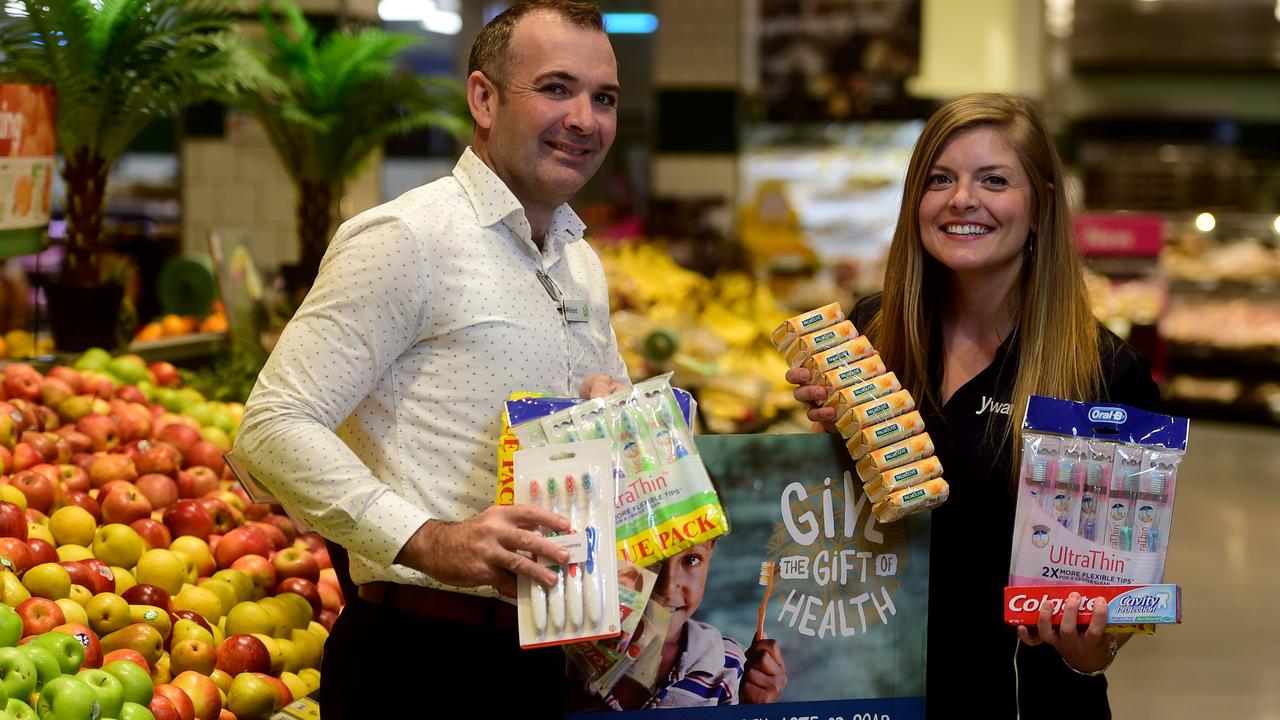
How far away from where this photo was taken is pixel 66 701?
2.12 m

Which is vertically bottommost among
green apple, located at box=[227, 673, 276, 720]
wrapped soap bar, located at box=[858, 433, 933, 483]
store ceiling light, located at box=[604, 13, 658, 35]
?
green apple, located at box=[227, 673, 276, 720]

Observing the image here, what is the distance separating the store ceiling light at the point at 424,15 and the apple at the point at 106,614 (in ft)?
34.6

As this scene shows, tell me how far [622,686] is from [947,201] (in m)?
1.02

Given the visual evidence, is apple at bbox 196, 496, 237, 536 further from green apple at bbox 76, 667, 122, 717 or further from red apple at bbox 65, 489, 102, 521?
green apple at bbox 76, 667, 122, 717

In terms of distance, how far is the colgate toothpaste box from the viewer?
6.86 feet

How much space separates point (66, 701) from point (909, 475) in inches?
54.9

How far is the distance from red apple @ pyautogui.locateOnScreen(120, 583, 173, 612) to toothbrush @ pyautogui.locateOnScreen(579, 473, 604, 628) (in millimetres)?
1264

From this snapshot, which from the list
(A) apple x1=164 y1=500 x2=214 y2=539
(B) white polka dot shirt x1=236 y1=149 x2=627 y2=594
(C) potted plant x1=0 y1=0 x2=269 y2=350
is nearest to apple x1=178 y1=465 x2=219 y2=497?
(A) apple x1=164 y1=500 x2=214 y2=539

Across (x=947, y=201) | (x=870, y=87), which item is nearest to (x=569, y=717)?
(x=947, y=201)

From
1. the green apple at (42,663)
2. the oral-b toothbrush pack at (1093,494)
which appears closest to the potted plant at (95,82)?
the green apple at (42,663)

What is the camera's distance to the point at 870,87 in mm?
10430

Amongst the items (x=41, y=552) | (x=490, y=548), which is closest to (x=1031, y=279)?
(x=490, y=548)

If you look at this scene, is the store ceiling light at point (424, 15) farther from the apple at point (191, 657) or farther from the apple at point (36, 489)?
the apple at point (191, 657)

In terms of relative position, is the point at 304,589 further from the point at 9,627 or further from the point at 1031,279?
the point at 1031,279
